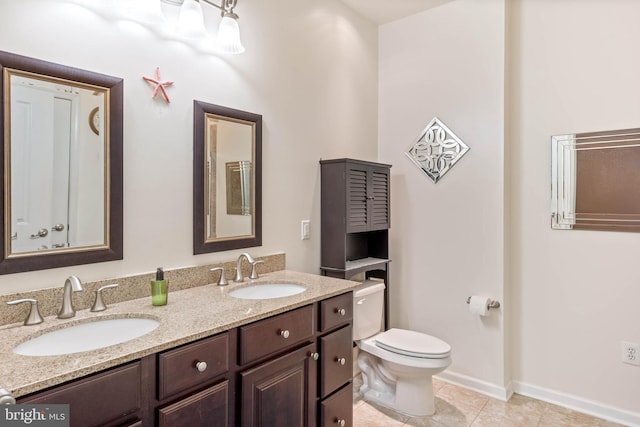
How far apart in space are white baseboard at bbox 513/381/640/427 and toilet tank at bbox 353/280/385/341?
1043 mm

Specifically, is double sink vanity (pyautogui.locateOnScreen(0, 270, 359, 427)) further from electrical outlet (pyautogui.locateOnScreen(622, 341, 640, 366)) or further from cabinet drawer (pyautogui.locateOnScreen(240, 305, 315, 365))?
electrical outlet (pyautogui.locateOnScreen(622, 341, 640, 366))

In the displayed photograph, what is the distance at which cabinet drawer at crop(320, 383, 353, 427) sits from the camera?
167 cm

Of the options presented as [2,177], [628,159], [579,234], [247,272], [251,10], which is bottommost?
[247,272]

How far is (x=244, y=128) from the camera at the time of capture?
1.97 meters

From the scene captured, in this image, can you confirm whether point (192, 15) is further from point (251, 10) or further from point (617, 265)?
point (617, 265)

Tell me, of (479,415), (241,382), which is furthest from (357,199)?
(479,415)

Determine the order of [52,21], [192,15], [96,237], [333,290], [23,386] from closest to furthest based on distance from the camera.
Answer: [23,386]
[52,21]
[96,237]
[192,15]
[333,290]

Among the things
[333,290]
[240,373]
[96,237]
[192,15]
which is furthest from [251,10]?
[240,373]

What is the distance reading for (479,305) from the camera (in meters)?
2.43

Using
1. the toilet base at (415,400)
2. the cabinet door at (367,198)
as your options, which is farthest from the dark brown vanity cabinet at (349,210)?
the toilet base at (415,400)

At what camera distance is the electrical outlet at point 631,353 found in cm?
213

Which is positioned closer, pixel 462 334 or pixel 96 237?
pixel 96 237

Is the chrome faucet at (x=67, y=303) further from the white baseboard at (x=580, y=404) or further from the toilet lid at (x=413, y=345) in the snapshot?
the white baseboard at (x=580, y=404)

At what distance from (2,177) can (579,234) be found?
2845mm
